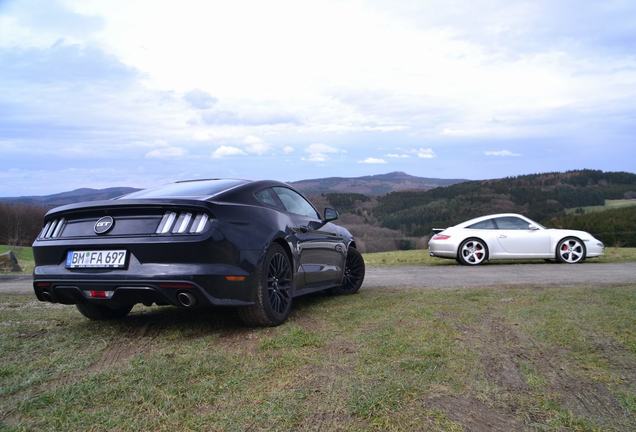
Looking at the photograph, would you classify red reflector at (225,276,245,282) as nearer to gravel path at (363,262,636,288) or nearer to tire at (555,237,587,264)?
gravel path at (363,262,636,288)

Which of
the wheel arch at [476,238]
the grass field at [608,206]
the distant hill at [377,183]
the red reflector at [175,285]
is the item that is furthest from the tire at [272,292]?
the distant hill at [377,183]

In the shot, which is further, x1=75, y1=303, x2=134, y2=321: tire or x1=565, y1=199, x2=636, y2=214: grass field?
x1=565, y1=199, x2=636, y2=214: grass field

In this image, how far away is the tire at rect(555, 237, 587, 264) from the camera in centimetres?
1374

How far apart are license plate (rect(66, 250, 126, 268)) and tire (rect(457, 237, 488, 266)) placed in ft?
35.2

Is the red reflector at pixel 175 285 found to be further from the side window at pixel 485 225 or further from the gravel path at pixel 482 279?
the side window at pixel 485 225

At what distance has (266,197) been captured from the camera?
5195 millimetres

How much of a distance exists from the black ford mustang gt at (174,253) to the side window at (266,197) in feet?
0.07

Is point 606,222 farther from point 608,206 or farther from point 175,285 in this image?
point 175,285

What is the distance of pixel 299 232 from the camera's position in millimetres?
5461

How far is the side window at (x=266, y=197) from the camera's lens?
5.04 metres

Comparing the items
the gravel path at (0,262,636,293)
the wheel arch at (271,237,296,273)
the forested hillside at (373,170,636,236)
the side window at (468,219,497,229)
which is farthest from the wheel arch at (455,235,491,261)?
the forested hillside at (373,170,636,236)

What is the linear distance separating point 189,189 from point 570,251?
37.9 feet

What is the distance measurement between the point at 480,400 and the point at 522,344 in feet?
3.96

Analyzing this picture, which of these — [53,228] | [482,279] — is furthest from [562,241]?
[53,228]
